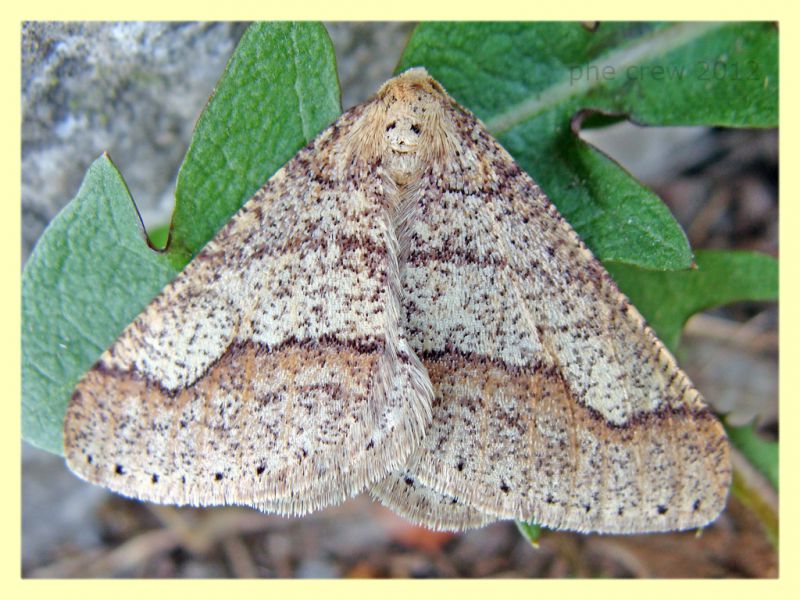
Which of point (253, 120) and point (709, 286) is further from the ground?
point (253, 120)

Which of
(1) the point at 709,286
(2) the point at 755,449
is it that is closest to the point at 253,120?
(1) the point at 709,286

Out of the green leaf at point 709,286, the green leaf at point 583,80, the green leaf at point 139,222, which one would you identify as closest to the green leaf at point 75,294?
the green leaf at point 139,222

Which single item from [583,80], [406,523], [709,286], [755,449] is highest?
[583,80]

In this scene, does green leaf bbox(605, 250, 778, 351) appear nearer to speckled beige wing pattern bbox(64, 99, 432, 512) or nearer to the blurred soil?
the blurred soil

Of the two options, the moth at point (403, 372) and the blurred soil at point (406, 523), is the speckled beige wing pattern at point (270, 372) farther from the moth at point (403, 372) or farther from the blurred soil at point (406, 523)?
the blurred soil at point (406, 523)

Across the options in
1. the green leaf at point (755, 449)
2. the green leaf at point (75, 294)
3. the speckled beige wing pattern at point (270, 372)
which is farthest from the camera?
the green leaf at point (755, 449)

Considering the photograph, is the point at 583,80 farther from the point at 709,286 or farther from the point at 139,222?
the point at 139,222

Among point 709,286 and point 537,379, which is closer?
point 537,379

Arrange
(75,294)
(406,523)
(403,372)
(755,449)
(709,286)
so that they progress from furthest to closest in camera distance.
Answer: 1. (406,523)
2. (755,449)
3. (709,286)
4. (75,294)
5. (403,372)
